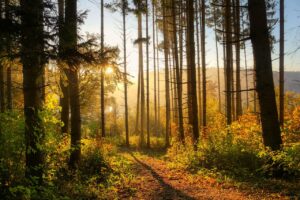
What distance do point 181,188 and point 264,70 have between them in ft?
12.8

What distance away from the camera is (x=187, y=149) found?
12352 mm

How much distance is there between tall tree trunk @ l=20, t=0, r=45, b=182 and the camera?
17.5 feet

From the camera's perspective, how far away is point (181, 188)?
7770 millimetres

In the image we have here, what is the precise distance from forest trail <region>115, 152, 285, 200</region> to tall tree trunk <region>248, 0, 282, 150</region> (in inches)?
69.0

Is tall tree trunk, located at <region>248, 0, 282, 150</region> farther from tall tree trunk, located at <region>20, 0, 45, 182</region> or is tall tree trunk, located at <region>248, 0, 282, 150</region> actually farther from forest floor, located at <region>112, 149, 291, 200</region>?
tall tree trunk, located at <region>20, 0, 45, 182</region>

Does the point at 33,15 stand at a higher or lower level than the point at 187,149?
higher

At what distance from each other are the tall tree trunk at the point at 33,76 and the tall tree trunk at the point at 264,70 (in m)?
5.43

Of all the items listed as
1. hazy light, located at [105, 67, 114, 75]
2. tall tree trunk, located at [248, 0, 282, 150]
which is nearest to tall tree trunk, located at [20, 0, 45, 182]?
hazy light, located at [105, 67, 114, 75]

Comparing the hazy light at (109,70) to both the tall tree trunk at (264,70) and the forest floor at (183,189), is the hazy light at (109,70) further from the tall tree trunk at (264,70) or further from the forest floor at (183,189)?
the tall tree trunk at (264,70)

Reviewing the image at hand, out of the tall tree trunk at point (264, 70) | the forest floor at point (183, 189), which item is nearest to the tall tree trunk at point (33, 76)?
the forest floor at point (183, 189)

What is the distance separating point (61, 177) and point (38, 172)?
99.1 inches

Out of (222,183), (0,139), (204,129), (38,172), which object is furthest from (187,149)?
(0,139)

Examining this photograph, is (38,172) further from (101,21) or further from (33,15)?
(101,21)

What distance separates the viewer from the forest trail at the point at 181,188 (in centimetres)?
678
